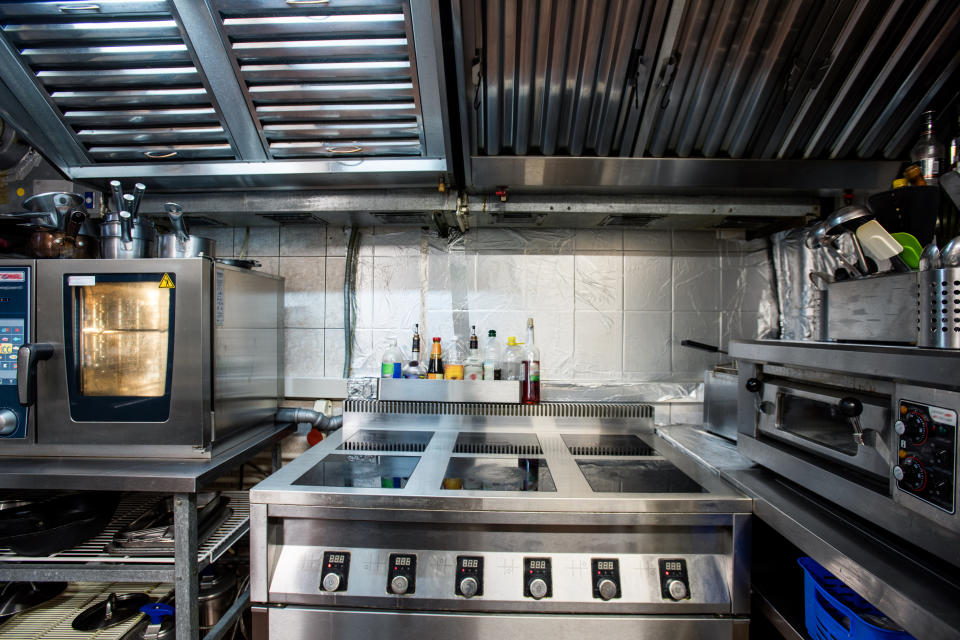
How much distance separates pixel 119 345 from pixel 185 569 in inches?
29.7

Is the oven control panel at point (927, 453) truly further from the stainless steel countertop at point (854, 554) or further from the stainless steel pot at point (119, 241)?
the stainless steel pot at point (119, 241)

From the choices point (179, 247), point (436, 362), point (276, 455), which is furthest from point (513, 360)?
point (179, 247)

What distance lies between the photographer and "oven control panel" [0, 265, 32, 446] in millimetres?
1416

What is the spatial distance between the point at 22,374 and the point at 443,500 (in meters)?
1.39

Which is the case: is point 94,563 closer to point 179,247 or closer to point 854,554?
point 179,247

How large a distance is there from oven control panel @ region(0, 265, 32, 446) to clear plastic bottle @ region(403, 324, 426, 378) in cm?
127

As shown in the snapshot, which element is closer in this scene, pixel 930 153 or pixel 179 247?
pixel 930 153

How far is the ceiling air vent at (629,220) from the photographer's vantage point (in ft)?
5.65

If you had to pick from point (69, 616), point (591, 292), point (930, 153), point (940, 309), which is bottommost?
point (69, 616)

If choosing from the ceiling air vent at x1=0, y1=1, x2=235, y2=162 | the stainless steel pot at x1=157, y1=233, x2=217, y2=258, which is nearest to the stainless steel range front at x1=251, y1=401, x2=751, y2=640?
the stainless steel pot at x1=157, y1=233, x2=217, y2=258

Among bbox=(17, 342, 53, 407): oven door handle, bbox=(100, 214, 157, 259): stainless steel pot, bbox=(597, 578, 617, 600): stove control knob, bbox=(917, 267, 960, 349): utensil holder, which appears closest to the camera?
bbox=(917, 267, 960, 349): utensil holder

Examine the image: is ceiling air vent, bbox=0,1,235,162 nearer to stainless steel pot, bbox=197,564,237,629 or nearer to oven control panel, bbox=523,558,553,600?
stainless steel pot, bbox=197,564,237,629

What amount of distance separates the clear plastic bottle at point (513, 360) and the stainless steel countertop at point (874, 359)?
3.03 ft

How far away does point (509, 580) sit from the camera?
111 centimetres
